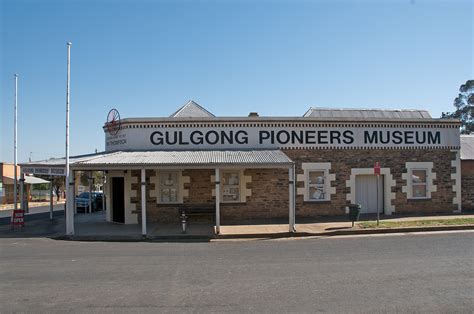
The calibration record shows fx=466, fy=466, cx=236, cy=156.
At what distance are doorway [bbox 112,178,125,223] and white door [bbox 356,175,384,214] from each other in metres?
10.4

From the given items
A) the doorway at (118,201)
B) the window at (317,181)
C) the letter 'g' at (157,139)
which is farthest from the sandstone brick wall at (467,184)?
the doorway at (118,201)

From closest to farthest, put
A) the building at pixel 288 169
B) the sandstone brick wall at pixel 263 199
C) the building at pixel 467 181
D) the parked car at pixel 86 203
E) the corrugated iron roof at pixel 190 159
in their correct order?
the corrugated iron roof at pixel 190 159 < the building at pixel 288 169 < the sandstone brick wall at pixel 263 199 < the building at pixel 467 181 < the parked car at pixel 86 203

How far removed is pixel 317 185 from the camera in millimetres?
20484

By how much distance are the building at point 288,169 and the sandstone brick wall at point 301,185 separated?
1.7 inches

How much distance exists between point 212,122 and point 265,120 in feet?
7.55

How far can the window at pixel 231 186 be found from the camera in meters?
19.9

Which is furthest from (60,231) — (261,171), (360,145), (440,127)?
(440,127)

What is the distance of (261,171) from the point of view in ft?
65.6

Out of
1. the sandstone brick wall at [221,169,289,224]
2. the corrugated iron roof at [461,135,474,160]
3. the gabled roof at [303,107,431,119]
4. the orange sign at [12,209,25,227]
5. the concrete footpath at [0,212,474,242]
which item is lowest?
the concrete footpath at [0,212,474,242]

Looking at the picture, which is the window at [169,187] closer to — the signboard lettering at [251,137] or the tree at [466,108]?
the signboard lettering at [251,137]

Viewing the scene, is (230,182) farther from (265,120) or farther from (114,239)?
(114,239)

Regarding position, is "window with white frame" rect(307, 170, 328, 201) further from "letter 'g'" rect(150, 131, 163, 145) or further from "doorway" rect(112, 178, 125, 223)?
"doorway" rect(112, 178, 125, 223)

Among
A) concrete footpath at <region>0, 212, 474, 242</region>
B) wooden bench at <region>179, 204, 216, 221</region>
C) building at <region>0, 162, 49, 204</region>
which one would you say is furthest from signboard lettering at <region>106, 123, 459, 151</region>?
building at <region>0, 162, 49, 204</region>

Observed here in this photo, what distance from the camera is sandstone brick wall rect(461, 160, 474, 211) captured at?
22.1 meters
